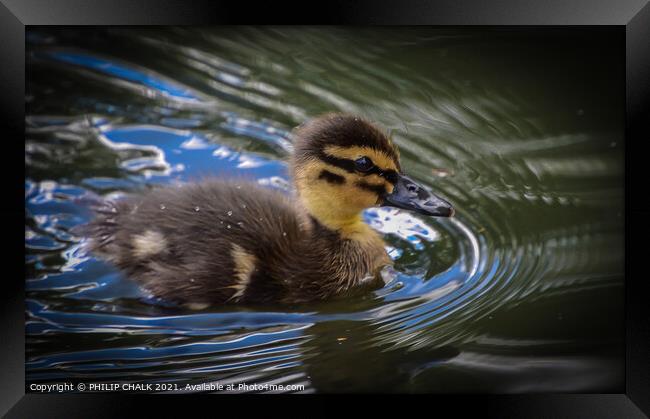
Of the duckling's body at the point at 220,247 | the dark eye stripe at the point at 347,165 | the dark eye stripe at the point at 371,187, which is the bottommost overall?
the duckling's body at the point at 220,247

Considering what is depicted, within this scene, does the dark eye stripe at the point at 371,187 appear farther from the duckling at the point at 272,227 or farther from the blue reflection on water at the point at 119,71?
the blue reflection on water at the point at 119,71

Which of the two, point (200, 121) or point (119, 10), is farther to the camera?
point (200, 121)

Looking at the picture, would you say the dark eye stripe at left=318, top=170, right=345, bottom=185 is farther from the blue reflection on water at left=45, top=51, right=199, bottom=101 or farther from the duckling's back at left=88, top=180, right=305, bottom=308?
the blue reflection on water at left=45, top=51, right=199, bottom=101

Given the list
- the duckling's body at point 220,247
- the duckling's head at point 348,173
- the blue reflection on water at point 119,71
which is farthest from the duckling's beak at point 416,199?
the blue reflection on water at point 119,71

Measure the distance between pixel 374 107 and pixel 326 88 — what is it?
0.15 metres

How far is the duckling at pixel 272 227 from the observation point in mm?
2580

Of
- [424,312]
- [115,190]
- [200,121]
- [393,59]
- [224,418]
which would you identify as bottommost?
[224,418]

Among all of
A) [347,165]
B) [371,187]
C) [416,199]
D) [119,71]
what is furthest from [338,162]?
[119,71]

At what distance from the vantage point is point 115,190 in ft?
8.67

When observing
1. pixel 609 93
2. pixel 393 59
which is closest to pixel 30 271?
pixel 393 59

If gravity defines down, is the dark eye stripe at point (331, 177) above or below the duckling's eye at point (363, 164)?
below

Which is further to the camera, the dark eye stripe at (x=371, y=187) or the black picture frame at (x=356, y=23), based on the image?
the dark eye stripe at (x=371, y=187)

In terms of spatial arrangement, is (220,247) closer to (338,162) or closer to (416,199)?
(338,162)

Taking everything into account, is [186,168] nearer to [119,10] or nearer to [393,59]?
[119,10]
